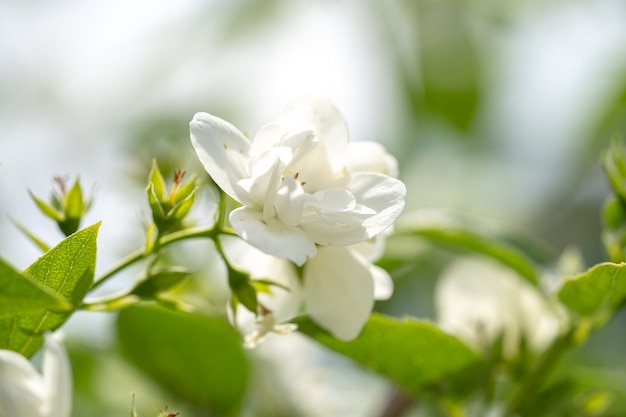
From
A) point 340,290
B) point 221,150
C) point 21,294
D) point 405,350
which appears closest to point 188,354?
point 405,350

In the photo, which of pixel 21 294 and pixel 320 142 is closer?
pixel 21 294

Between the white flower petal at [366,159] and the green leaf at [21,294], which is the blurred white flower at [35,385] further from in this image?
the white flower petal at [366,159]

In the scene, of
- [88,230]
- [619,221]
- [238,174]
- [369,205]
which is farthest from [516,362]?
[88,230]

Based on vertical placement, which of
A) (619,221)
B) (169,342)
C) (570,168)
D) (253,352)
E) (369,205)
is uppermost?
(369,205)

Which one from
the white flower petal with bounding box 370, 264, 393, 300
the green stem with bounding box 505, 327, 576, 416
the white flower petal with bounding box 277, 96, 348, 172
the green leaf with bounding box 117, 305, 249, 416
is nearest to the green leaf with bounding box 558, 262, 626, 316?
the green stem with bounding box 505, 327, 576, 416

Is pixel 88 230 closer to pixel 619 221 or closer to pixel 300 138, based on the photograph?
pixel 300 138

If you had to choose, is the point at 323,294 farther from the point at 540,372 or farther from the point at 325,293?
the point at 540,372

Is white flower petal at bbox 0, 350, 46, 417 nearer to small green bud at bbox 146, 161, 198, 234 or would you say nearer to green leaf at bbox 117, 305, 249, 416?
small green bud at bbox 146, 161, 198, 234
